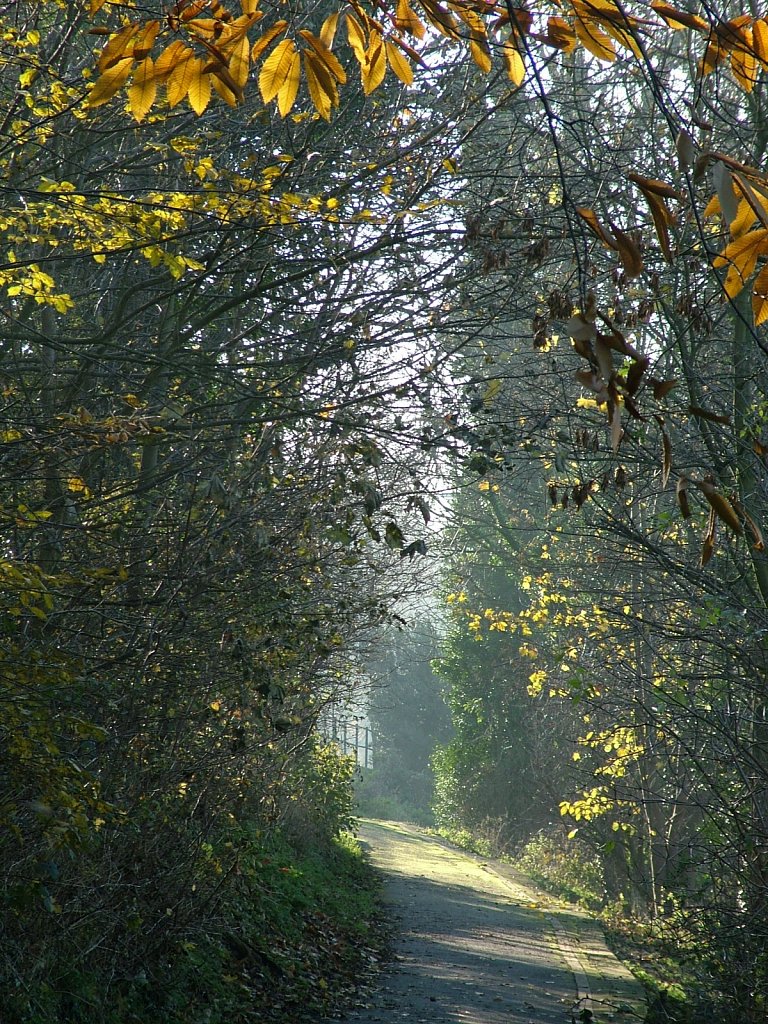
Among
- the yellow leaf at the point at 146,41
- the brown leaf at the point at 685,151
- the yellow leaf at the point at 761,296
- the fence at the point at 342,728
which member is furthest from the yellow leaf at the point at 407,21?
the fence at the point at 342,728

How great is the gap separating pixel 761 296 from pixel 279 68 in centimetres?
135

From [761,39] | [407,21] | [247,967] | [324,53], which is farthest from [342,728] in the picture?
[761,39]

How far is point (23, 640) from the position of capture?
6.11 m

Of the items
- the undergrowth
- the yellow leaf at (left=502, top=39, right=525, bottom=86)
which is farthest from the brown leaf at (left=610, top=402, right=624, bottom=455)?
the undergrowth

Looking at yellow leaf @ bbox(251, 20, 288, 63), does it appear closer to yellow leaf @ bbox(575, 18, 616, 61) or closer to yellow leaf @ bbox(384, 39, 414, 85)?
yellow leaf @ bbox(384, 39, 414, 85)

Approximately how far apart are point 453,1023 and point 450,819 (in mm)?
26806

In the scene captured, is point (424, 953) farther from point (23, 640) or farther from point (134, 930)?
point (23, 640)

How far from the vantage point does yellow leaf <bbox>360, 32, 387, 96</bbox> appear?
8.61ft

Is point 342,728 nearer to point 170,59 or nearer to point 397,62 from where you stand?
point 397,62

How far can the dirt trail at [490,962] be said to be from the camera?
29.1ft

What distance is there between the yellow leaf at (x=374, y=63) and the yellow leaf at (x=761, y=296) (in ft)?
3.92

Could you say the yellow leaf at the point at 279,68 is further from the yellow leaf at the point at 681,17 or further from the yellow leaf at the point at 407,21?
the yellow leaf at the point at 681,17

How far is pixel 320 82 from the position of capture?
8.11ft

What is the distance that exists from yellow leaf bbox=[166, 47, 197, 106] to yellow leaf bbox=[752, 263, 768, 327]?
155cm
